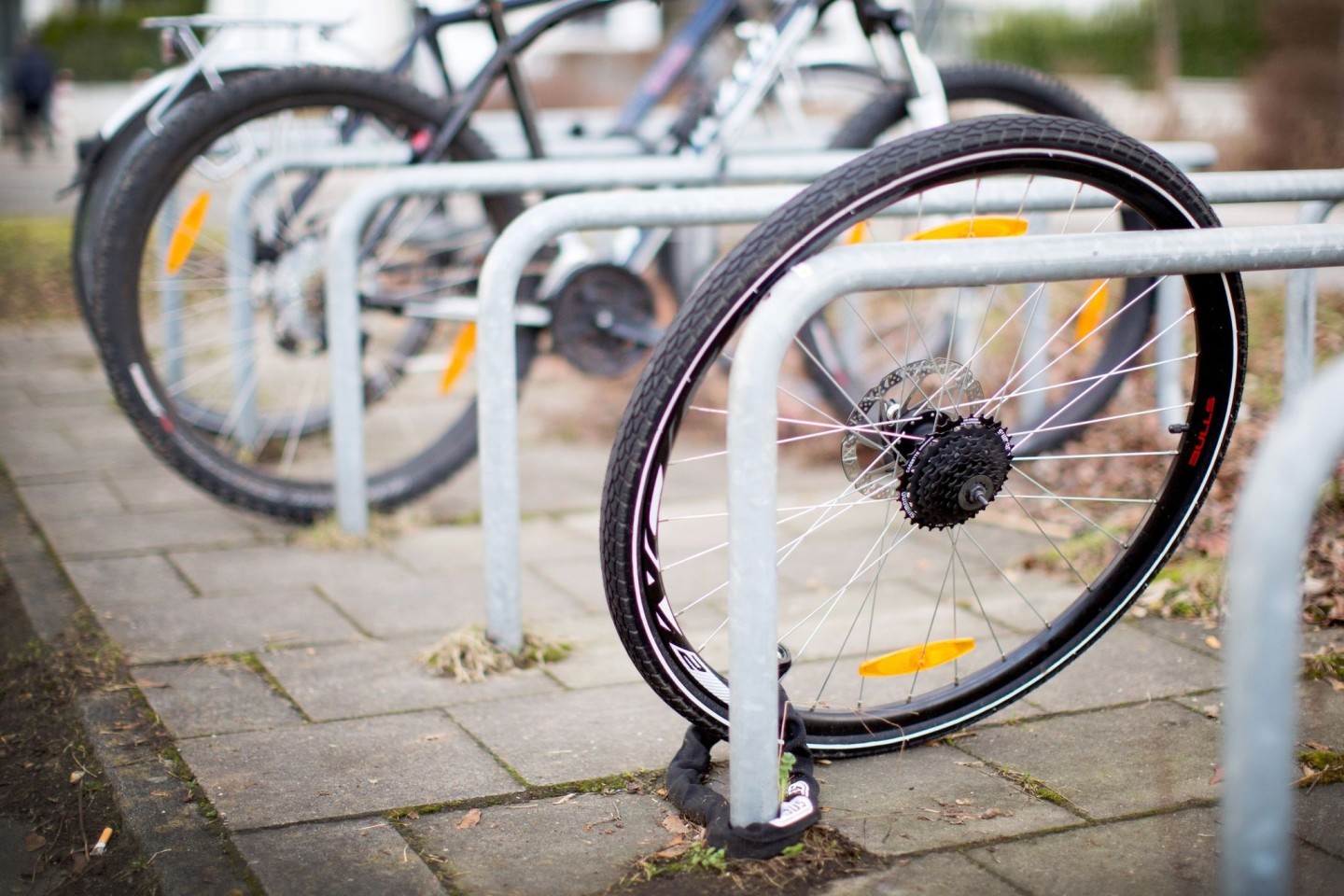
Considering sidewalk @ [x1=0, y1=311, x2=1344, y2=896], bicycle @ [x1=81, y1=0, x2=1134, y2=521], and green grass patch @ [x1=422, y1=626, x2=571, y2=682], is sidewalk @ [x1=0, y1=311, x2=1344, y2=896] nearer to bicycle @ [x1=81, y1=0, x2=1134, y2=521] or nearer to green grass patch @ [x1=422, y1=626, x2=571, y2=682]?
green grass patch @ [x1=422, y1=626, x2=571, y2=682]

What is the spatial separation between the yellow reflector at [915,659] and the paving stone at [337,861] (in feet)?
2.47

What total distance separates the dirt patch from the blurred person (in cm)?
2025

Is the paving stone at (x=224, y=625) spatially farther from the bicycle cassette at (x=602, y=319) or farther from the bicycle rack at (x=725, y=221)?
the bicycle cassette at (x=602, y=319)

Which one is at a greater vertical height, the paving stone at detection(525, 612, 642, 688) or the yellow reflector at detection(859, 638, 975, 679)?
the yellow reflector at detection(859, 638, 975, 679)

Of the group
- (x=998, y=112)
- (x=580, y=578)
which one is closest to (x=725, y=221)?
(x=580, y=578)

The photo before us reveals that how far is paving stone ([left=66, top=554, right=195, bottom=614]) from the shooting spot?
11.0 ft

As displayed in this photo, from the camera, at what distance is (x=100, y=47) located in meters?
32.2

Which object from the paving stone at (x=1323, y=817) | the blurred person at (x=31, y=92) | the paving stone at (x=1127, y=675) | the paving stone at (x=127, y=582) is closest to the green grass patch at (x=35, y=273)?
the paving stone at (x=127, y=582)

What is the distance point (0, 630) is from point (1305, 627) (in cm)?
286

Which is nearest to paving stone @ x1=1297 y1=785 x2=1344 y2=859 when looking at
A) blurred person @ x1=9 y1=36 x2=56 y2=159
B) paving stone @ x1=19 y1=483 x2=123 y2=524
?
paving stone @ x1=19 y1=483 x2=123 y2=524

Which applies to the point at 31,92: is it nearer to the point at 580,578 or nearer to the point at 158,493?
the point at 158,493

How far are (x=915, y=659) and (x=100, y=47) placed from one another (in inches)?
1346

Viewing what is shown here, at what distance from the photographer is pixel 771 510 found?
186cm

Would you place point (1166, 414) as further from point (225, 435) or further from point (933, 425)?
point (225, 435)
